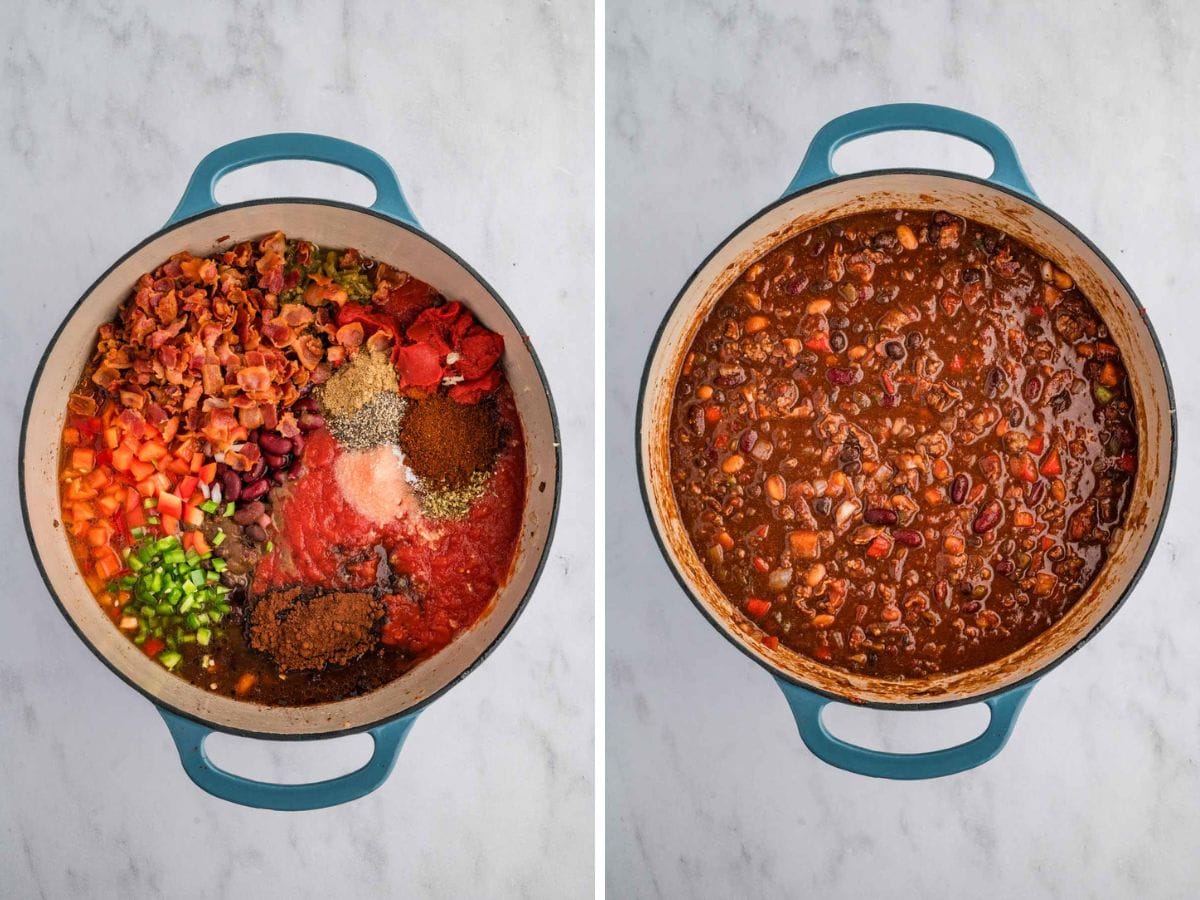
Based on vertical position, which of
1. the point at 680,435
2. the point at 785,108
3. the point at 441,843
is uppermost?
the point at 785,108

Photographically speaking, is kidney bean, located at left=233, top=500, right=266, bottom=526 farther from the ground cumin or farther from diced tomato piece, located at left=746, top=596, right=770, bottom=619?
diced tomato piece, located at left=746, top=596, right=770, bottom=619

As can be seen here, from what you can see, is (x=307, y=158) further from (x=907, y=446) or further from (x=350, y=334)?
(x=907, y=446)

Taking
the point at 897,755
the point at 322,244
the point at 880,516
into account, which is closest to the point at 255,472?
the point at 322,244

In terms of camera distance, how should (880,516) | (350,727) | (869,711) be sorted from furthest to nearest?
(869,711) < (880,516) < (350,727)

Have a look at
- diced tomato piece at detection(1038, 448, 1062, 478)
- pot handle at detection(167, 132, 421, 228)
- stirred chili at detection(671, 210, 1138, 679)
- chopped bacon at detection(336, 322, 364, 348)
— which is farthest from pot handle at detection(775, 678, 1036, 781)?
pot handle at detection(167, 132, 421, 228)

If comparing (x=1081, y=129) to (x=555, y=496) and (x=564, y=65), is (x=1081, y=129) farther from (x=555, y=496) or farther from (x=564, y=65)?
(x=555, y=496)

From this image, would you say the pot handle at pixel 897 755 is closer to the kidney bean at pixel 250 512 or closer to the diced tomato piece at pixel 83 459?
the kidney bean at pixel 250 512

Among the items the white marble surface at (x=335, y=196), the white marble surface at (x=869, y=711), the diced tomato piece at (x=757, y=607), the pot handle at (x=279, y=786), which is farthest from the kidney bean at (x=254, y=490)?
the diced tomato piece at (x=757, y=607)

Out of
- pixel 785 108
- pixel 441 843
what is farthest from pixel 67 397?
pixel 785 108
